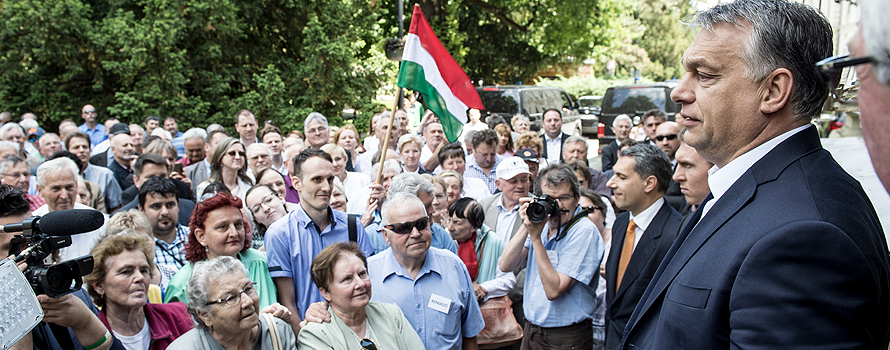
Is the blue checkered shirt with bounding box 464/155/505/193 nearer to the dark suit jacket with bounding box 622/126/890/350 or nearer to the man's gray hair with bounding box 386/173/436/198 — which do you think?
the man's gray hair with bounding box 386/173/436/198

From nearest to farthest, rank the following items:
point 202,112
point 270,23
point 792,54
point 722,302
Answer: point 722,302 < point 792,54 < point 202,112 < point 270,23

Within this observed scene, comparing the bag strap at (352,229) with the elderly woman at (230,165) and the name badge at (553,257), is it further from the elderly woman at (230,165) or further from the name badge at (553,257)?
the elderly woman at (230,165)

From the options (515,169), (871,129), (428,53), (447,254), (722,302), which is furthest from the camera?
(428,53)

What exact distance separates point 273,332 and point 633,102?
15062mm

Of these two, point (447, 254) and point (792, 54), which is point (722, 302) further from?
point (447, 254)

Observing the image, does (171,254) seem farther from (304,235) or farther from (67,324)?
(67,324)

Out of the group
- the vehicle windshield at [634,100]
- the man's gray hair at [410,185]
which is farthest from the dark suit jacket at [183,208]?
the vehicle windshield at [634,100]

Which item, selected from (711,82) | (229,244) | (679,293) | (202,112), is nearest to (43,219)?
(229,244)

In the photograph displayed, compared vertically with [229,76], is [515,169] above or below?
below

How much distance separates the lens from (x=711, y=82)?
5.18 feet

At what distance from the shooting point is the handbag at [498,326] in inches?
157

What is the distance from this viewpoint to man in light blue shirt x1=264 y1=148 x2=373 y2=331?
370cm

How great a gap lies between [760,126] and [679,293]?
475 millimetres

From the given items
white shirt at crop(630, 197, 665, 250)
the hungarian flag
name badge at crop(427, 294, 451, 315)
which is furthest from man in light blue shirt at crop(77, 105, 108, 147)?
white shirt at crop(630, 197, 665, 250)
